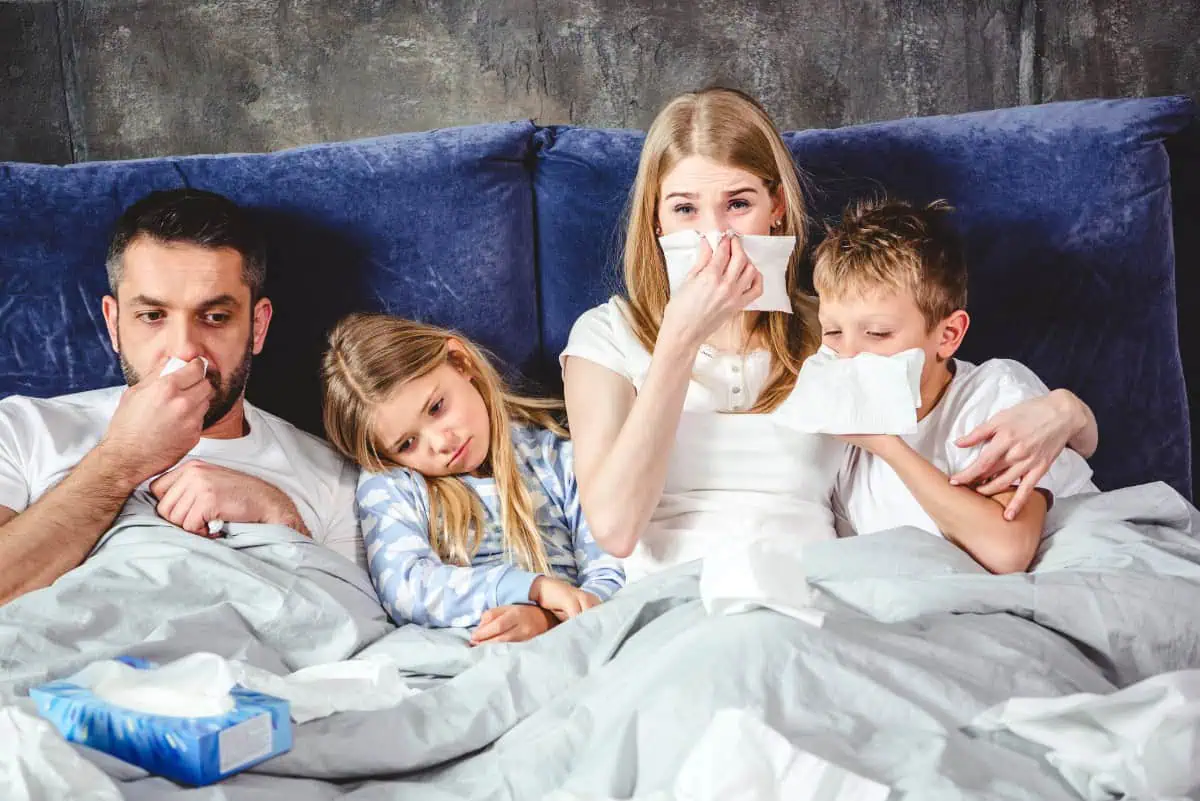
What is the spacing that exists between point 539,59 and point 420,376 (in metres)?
0.94

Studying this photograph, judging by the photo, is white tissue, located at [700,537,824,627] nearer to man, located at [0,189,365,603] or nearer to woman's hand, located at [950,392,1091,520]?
woman's hand, located at [950,392,1091,520]

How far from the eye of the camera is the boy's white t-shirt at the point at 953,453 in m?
1.70

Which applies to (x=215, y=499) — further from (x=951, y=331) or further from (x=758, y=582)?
(x=951, y=331)

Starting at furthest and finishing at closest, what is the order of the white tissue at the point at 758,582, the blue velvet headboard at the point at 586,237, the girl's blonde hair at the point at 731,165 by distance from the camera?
the blue velvet headboard at the point at 586,237 < the girl's blonde hair at the point at 731,165 < the white tissue at the point at 758,582

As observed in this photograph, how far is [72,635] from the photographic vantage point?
4.71 feet

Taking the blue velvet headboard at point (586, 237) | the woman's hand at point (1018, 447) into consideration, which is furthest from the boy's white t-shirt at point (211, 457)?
the woman's hand at point (1018, 447)

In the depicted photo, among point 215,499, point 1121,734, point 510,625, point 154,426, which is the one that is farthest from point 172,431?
point 1121,734

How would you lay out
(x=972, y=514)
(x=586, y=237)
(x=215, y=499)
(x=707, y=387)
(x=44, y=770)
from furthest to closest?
(x=586, y=237)
(x=707, y=387)
(x=215, y=499)
(x=972, y=514)
(x=44, y=770)

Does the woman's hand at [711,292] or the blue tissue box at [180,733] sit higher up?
the woman's hand at [711,292]

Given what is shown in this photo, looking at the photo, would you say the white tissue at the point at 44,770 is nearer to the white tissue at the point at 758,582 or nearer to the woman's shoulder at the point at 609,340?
the white tissue at the point at 758,582

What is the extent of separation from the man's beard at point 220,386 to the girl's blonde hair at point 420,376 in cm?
13

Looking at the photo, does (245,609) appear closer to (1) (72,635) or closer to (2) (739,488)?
(1) (72,635)

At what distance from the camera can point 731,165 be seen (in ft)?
5.77

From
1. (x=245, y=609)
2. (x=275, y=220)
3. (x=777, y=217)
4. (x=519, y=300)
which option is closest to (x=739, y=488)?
(x=777, y=217)
